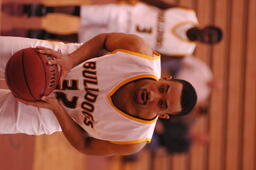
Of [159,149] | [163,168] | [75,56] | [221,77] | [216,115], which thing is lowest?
[163,168]

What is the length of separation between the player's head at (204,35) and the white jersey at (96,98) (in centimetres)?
131

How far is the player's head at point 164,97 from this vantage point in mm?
1837

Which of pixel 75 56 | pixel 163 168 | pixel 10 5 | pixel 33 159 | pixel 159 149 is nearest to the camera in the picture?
pixel 75 56

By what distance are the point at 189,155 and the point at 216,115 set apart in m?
0.71

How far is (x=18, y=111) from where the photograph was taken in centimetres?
192

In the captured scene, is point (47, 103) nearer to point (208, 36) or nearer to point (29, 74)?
point (29, 74)

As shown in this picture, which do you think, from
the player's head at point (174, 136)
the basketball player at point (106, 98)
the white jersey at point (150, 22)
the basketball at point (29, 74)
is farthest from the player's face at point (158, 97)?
the player's head at point (174, 136)

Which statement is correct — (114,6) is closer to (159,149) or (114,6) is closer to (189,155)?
(159,149)

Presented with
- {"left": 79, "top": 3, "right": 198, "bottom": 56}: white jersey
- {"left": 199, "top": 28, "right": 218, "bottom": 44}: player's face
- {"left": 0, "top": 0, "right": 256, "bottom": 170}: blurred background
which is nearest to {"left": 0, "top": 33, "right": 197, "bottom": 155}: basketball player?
{"left": 79, "top": 3, "right": 198, "bottom": 56}: white jersey

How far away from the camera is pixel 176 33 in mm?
3193

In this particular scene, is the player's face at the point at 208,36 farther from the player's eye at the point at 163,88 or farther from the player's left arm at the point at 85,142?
the player's left arm at the point at 85,142

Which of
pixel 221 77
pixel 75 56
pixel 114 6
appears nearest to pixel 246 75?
pixel 221 77

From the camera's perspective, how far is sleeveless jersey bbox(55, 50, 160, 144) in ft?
6.18

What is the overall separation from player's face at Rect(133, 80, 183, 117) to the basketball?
477 mm
